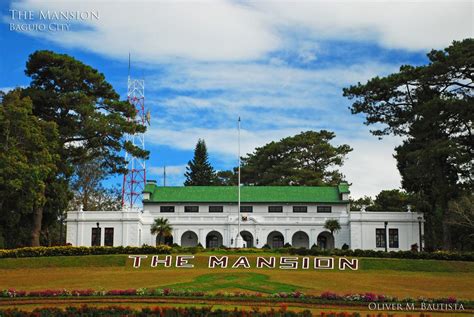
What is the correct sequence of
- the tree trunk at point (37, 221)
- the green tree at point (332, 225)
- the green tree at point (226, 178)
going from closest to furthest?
1. the tree trunk at point (37, 221)
2. the green tree at point (332, 225)
3. the green tree at point (226, 178)

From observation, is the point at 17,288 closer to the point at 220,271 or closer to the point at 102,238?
the point at 220,271

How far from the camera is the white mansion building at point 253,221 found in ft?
218

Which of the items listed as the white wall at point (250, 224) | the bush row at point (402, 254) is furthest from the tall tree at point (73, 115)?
the bush row at point (402, 254)

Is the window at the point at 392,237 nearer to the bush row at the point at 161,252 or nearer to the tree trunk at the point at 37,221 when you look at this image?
the bush row at the point at 161,252

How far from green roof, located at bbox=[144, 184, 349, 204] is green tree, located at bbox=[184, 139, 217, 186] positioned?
25653 millimetres

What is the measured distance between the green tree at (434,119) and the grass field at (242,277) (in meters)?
12.2

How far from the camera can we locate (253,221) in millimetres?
68750

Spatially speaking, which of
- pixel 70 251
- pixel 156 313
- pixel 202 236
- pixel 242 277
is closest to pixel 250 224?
pixel 202 236

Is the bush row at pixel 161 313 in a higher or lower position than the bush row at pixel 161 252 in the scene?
lower

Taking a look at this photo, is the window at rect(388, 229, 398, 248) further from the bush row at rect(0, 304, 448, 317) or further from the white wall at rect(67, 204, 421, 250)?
the bush row at rect(0, 304, 448, 317)

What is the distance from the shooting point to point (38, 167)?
5066cm

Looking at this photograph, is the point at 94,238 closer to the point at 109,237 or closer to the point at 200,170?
the point at 109,237

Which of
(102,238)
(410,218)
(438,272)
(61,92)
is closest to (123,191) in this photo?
(102,238)

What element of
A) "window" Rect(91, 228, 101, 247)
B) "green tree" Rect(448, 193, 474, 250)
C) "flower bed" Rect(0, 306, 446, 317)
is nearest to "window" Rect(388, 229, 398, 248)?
"green tree" Rect(448, 193, 474, 250)
